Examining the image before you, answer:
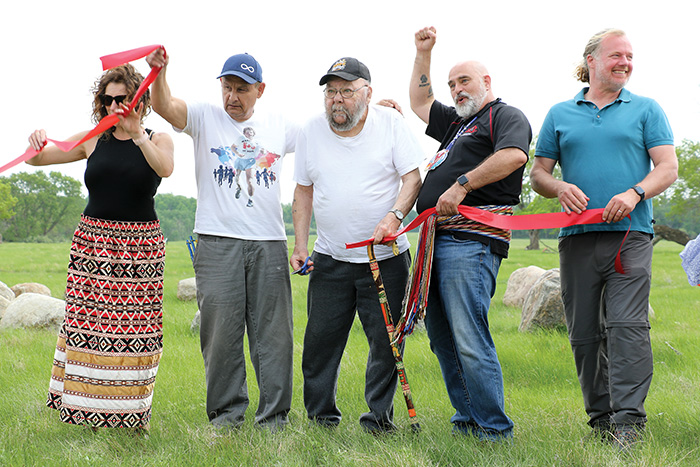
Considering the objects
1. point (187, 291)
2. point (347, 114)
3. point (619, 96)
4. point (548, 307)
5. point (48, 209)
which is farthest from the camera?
point (48, 209)

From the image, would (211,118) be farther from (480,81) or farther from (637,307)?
(637,307)

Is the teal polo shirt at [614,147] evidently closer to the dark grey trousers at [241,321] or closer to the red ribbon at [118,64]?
the dark grey trousers at [241,321]

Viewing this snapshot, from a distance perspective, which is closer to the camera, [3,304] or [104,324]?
[104,324]

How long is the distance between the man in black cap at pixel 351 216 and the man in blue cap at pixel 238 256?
206 millimetres

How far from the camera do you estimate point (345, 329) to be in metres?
4.41

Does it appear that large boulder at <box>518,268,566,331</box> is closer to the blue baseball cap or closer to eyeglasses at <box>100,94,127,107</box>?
the blue baseball cap

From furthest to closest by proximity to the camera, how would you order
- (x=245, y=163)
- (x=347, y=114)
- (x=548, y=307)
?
(x=548, y=307)
(x=245, y=163)
(x=347, y=114)

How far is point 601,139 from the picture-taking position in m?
3.98

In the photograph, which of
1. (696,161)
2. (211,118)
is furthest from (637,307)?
(696,161)

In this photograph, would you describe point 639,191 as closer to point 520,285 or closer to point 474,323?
point 474,323

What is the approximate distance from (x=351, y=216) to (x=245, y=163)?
863 mm

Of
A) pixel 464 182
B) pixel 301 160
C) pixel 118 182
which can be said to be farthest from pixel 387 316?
pixel 118 182

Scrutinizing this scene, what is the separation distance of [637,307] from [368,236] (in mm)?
1757

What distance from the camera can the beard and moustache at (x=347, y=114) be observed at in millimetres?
4145
